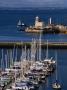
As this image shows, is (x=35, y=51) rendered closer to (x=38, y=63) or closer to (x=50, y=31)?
(x=38, y=63)

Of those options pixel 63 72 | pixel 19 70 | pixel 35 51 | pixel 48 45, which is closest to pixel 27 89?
pixel 19 70

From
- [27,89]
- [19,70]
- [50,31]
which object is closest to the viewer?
[27,89]

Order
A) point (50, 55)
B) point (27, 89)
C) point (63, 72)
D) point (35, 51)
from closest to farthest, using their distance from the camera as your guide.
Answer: point (27, 89) → point (63, 72) → point (35, 51) → point (50, 55)

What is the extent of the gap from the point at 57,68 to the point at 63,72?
97 cm

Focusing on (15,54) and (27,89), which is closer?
(27,89)

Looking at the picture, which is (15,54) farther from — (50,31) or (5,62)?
(50,31)

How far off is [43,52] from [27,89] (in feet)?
36.4

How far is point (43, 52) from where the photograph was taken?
34531 millimetres

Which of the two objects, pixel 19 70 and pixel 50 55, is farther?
pixel 50 55

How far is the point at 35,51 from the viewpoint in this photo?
31.4 meters

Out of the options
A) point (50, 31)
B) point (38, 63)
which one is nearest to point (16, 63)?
point (38, 63)

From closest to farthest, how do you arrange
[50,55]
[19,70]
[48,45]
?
[19,70] < [50,55] < [48,45]

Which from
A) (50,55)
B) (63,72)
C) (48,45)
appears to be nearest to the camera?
(63,72)

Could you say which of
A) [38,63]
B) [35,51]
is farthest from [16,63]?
[35,51]
